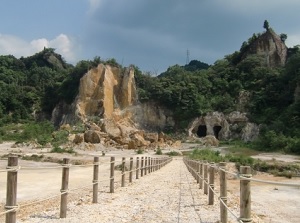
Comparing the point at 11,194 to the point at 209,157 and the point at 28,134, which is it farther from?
the point at 28,134

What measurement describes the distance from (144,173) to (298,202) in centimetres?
738

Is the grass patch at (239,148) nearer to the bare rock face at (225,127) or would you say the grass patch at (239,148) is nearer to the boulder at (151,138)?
the bare rock face at (225,127)

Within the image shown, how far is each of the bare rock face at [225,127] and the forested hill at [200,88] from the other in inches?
47.6

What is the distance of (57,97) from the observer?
236ft

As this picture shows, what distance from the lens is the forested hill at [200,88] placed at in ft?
203

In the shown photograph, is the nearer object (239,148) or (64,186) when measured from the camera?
(64,186)

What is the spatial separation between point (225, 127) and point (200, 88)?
11269mm

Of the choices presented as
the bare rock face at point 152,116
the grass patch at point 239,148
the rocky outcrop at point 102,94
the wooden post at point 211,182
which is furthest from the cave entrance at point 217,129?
the wooden post at point 211,182

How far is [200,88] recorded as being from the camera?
69.3 meters

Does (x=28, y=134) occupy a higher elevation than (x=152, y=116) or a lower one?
lower

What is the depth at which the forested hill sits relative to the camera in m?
62.0

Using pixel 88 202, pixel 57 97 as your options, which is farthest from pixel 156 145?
pixel 88 202

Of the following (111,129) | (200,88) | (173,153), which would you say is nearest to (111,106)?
(111,129)

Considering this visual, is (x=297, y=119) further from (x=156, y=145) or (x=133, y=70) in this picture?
(x=133, y=70)
